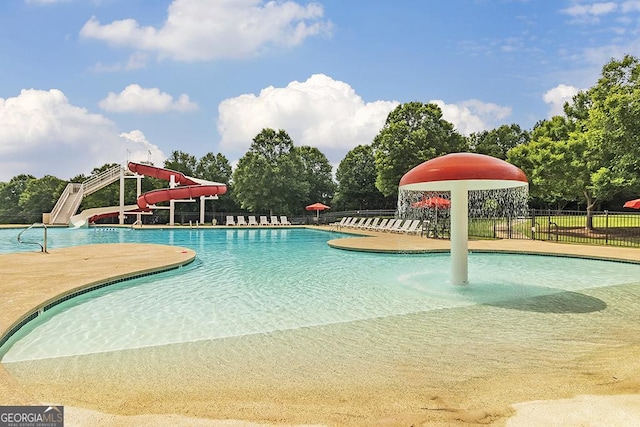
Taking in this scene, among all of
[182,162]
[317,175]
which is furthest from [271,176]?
[182,162]

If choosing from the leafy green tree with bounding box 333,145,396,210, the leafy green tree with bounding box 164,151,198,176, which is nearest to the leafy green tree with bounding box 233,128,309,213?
the leafy green tree with bounding box 333,145,396,210

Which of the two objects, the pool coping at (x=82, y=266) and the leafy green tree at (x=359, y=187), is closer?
the pool coping at (x=82, y=266)

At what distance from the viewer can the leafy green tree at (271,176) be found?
3478 cm

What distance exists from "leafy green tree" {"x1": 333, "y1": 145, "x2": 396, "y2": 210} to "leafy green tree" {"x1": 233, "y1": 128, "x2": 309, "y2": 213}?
14.8 ft

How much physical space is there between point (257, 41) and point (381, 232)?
14.1 metres

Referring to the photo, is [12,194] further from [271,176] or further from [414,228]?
[414,228]

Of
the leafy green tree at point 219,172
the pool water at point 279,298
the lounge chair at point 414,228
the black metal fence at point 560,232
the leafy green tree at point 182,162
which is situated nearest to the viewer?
the pool water at point 279,298

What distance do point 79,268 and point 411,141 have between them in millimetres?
26441

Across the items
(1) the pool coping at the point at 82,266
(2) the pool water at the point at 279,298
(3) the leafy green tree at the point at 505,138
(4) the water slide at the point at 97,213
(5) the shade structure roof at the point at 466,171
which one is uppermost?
(3) the leafy green tree at the point at 505,138

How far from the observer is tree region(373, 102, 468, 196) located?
103 ft

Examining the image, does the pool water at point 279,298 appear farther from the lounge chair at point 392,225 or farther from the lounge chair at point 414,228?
the lounge chair at point 392,225

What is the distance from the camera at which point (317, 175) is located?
147 ft

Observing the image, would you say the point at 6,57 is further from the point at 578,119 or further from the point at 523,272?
the point at 578,119

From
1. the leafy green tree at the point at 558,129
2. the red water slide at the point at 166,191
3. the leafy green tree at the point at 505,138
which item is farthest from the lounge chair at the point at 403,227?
the leafy green tree at the point at 505,138
